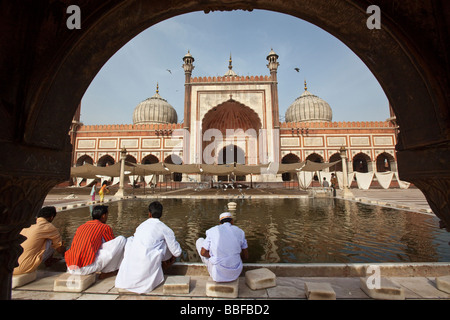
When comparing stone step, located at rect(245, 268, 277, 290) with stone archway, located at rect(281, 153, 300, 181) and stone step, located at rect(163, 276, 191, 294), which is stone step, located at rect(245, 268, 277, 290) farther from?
stone archway, located at rect(281, 153, 300, 181)

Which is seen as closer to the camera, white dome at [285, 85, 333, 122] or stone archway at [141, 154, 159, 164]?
stone archway at [141, 154, 159, 164]

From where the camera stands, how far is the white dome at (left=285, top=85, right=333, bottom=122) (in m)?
28.4

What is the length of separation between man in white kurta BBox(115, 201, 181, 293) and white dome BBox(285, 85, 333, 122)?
29.1 metres

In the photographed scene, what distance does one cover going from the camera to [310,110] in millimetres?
28641

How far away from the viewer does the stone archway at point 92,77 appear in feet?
3.80

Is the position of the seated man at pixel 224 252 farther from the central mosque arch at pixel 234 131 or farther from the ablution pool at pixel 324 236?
the central mosque arch at pixel 234 131

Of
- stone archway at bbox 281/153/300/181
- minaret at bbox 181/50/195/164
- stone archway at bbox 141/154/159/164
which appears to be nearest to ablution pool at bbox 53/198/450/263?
minaret at bbox 181/50/195/164

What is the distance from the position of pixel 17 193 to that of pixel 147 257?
3.97ft

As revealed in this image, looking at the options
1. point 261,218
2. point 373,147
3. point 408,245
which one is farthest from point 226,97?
point 408,245

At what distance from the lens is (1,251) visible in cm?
110

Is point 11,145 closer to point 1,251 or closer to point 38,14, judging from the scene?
point 1,251

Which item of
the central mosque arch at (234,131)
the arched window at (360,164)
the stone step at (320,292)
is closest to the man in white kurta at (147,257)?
the stone step at (320,292)

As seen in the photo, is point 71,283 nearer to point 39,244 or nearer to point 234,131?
point 39,244

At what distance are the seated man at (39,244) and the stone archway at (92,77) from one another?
1.28 meters
